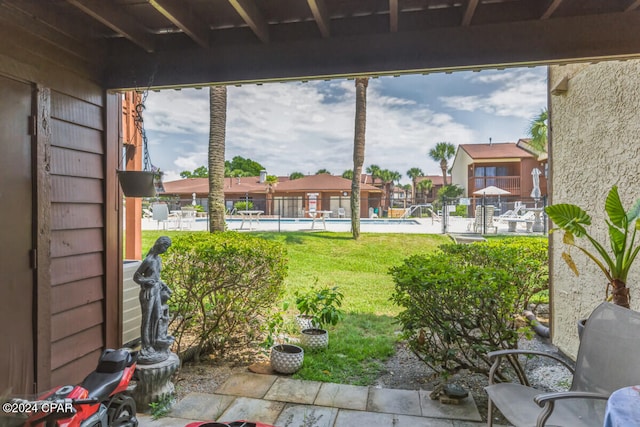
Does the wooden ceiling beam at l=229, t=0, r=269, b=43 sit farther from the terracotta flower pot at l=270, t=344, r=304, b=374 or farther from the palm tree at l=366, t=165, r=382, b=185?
the palm tree at l=366, t=165, r=382, b=185

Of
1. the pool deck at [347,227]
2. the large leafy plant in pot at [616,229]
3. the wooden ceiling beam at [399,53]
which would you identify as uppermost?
the wooden ceiling beam at [399,53]

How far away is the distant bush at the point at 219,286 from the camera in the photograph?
342 centimetres

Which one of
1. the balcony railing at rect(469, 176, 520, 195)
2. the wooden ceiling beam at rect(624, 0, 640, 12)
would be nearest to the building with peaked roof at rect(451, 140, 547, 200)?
the balcony railing at rect(469, 176, 520, 195)

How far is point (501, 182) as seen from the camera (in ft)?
72.0

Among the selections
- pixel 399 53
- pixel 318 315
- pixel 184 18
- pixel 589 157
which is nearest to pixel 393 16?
pixel 399 53

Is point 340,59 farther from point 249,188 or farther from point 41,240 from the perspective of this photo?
point 249,188

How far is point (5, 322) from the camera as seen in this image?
2.16 meters

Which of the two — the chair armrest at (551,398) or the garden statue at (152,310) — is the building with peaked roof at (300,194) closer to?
the garden statue at (152,310)

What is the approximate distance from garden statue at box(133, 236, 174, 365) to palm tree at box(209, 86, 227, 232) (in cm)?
403

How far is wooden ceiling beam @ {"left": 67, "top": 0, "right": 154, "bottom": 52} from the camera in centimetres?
216

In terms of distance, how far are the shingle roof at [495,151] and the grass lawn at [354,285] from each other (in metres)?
13.4

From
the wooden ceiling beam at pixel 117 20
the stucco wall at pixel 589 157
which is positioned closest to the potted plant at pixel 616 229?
the stucco wall at pixel 589 157

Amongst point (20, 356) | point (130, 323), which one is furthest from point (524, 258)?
point (20, 356)

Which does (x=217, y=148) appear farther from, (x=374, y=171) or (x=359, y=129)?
(x=374, y=171)
